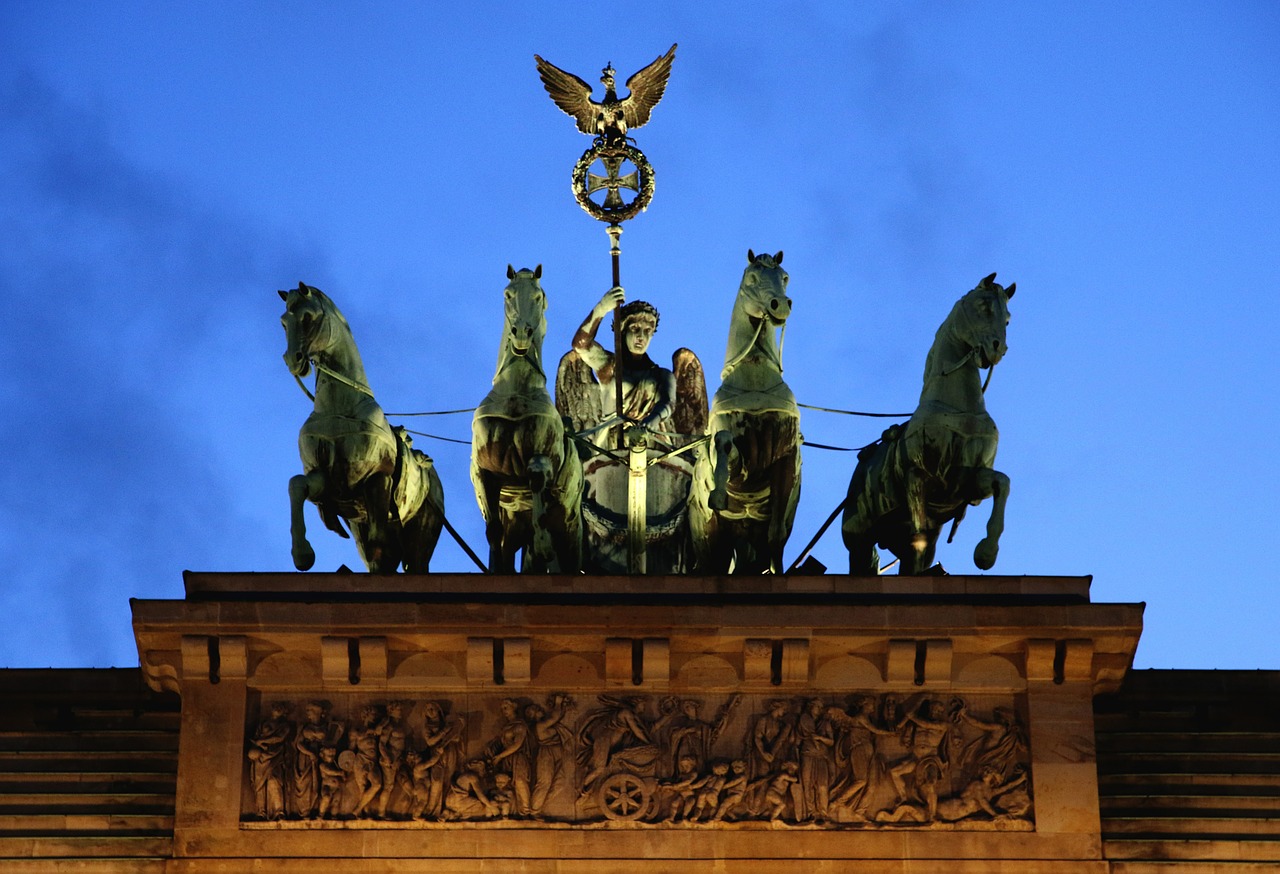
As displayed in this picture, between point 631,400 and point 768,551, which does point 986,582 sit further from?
point 631,400

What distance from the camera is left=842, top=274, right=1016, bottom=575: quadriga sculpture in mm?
30875

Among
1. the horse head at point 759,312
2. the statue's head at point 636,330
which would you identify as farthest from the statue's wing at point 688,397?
the horse head at point 759,312

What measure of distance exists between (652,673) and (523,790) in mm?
1360

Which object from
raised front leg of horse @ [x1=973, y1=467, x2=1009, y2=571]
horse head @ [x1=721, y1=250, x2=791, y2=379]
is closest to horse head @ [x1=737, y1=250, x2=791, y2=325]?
horse head @ [x1=721, y1=250, x2=791, y2=379]

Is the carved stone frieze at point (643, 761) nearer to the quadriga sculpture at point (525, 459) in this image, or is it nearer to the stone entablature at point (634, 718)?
the stone entablature at point (634, 718)

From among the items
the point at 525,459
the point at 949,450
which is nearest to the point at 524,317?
the point at 525,459

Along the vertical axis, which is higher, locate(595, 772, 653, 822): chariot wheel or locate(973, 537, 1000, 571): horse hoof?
locate(973, 537, 1000, 571): horse hoof

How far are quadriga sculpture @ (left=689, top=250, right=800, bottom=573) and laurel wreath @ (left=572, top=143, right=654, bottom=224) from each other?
7.62 feet

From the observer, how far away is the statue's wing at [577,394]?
3453cm

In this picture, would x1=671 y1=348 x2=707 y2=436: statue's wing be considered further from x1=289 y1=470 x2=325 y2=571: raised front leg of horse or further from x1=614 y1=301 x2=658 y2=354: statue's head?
x1=289 y1=470 x2=325 y2=571: raised front leg of horse

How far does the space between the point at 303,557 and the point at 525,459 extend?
80.1 inches

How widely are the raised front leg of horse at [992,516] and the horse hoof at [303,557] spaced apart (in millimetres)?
5356

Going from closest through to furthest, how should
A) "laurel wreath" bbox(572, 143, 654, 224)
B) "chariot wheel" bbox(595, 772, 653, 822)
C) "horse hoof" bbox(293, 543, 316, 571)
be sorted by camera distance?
"chariot wheel" bbox(595, 772, 653, 822) < "horse hoof" bbox(293, 543, 316, 571) < "laurel wreath" bbox(572, 143, 654, 224)

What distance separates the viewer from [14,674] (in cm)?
3069
